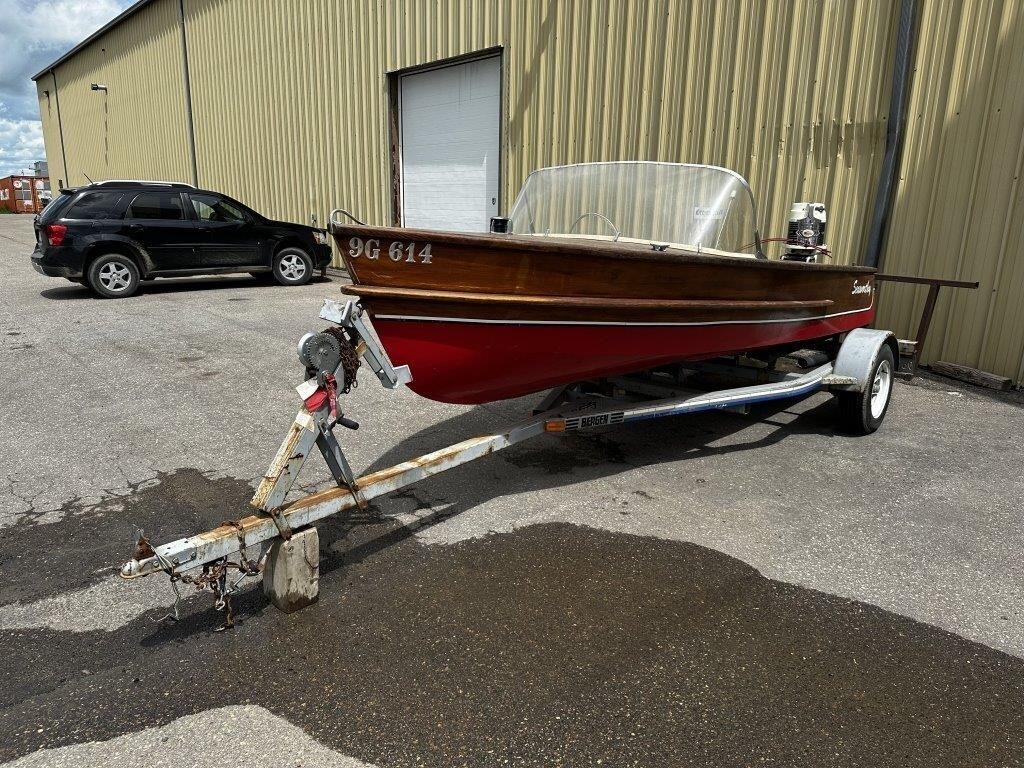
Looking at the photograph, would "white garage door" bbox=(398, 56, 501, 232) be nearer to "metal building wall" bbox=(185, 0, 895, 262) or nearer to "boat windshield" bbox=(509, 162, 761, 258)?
"metal building wall" bbox=(185, 0, 895, 262)

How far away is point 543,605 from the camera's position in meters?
2.94

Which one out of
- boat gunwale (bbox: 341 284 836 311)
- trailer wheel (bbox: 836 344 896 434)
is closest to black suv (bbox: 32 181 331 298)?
boat gunwale (bbox: 341 284 836 311)

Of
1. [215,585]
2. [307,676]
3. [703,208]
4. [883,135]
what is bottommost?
[307,676]

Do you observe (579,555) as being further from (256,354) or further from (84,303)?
(84,303)

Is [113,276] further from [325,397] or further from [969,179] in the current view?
[969,179]

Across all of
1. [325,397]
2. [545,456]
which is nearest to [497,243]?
[325,397]

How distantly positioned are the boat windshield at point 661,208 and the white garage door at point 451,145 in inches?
255

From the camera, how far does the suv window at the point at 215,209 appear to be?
1134cm

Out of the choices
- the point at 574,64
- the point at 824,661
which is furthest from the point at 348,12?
the point at 824,661

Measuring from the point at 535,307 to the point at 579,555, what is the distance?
1.24m

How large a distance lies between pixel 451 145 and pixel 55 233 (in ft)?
20.4

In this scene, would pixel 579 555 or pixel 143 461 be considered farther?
pixel 143 461

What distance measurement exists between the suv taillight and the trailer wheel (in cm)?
1043

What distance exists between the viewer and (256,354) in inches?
289
